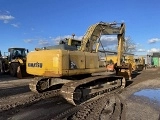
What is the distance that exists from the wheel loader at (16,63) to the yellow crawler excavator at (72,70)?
8461 millimetres

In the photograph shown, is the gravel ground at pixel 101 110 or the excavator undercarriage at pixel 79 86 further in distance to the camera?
the excavator undercarriage at pixel 79 86

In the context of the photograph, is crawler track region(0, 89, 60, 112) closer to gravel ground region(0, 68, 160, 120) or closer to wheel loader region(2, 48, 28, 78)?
gravel ground region(0, 68, 160, 120)

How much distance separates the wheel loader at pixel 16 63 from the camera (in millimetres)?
20172

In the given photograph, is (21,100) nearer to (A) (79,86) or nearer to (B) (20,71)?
(A) (79,86)

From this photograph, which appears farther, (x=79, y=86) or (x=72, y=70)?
(x=72, y=70)

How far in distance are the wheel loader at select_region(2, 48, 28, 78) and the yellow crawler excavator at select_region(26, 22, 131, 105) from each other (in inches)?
333

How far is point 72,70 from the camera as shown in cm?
1030

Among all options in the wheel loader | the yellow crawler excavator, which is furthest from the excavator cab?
the yellow crawler excavator

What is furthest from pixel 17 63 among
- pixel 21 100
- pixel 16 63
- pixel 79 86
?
pixel 79 86

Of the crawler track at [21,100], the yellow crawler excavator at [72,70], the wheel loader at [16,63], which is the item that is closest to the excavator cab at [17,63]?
the wheel loader at [16,63]

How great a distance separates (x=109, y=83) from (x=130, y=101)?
2.24m

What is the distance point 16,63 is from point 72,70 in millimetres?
11509

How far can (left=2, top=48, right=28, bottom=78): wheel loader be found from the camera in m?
20.2

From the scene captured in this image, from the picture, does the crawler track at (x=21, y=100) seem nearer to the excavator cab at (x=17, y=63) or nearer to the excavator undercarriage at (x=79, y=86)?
the excavator undercarriage at (x=79, y=86)
